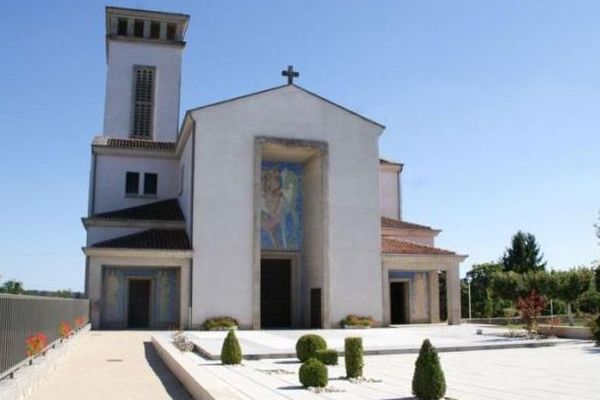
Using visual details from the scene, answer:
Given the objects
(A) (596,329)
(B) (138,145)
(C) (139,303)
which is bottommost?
(A) (596,329)

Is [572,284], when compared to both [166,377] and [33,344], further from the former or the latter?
[33,344]

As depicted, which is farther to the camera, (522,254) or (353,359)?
(522,254)

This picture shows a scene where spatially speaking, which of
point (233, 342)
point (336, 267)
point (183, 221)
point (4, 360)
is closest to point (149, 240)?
point (183, 221)

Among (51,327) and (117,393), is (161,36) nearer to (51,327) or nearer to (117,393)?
(51,327)

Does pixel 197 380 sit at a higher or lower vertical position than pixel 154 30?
lower

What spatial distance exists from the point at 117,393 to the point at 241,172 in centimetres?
2111

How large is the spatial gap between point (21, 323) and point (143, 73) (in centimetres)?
3729

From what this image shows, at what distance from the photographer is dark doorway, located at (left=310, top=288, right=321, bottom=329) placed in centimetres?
3331

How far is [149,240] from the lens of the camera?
1276 inches

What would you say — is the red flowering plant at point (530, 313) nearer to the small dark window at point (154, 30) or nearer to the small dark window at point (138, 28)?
the small dark window at point (154, 30)

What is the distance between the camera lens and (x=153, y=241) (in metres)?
32.3

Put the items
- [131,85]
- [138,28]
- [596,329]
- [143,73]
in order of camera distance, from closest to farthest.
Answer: [596,329] → [131,85] → [143,73] → [138,28]

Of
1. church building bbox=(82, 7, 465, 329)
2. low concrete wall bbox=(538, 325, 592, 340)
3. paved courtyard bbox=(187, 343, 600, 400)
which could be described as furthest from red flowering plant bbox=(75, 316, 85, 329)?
low concrete wall bbox=(538, 325, 592, 340)

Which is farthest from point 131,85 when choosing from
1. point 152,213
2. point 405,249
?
point 405,249
